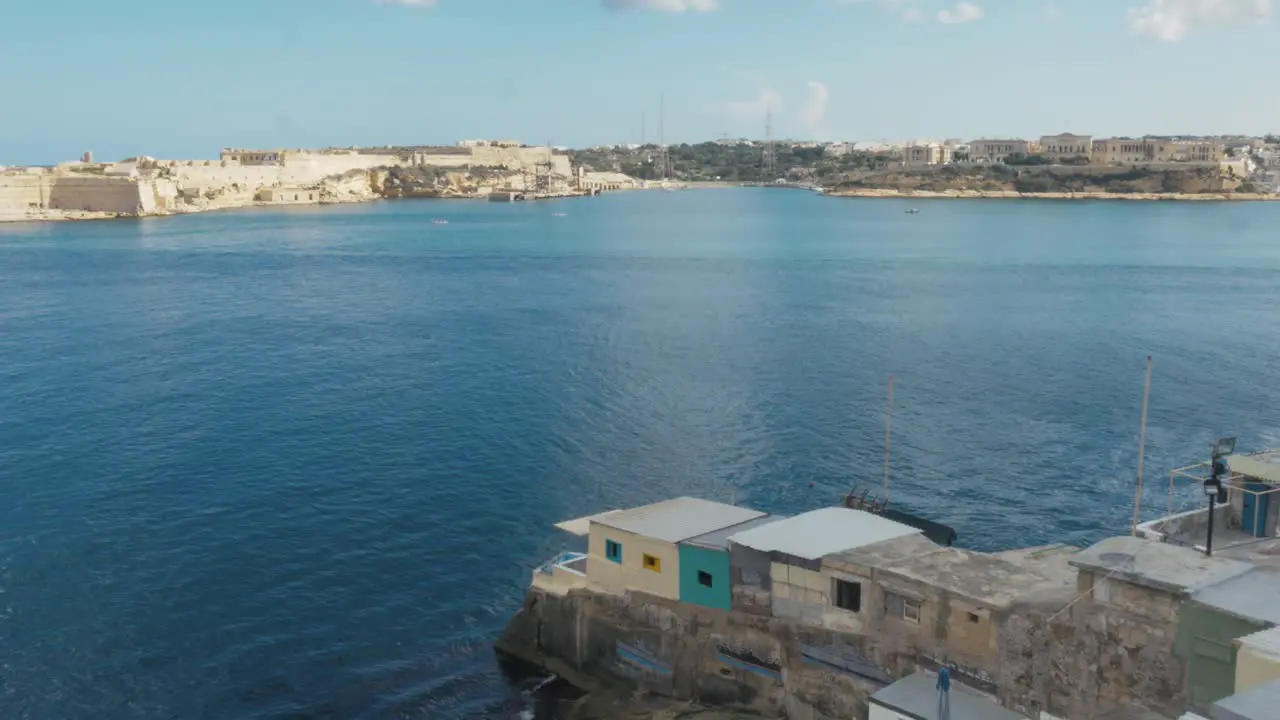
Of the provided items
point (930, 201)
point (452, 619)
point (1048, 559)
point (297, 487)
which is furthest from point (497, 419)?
point (930, 201)

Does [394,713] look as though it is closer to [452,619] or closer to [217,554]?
[452,619]

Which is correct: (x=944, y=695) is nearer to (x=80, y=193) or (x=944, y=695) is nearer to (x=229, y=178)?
(x=80, y=193)

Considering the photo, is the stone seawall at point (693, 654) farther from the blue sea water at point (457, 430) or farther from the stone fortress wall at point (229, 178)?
the stone fortress wall at point (229, 178)

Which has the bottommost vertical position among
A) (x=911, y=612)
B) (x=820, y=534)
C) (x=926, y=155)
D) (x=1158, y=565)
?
(x=911, y=612)

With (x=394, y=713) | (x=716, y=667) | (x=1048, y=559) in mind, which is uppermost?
(x=1048, y=559)

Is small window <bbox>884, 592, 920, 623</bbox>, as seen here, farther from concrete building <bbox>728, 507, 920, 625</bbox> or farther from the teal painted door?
the teal painted door

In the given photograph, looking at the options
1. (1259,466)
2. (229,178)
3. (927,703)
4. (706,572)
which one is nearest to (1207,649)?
(927,703)

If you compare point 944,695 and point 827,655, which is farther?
point 827,655
